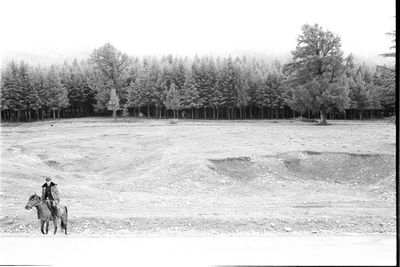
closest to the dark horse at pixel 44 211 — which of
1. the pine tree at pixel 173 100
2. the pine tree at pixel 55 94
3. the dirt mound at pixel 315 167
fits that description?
the dirt mound at pixel 315 167

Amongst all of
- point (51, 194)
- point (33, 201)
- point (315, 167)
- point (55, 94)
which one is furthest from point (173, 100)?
point (33, 201)

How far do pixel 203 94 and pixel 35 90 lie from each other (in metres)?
21.7

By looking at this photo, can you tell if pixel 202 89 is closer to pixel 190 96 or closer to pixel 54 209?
pixel 190 96

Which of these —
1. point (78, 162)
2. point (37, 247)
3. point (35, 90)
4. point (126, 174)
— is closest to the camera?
point (37, 247)

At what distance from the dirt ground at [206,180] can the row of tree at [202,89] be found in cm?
765

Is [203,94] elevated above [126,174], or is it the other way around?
[203,94]

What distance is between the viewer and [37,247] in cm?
990

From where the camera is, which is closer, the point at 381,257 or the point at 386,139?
the point at 381,257

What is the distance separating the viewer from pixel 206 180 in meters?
22.1

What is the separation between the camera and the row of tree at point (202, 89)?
4406 cm

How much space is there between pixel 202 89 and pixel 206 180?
4052cm

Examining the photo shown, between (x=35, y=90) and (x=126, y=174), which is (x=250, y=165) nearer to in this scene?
(x=126, y=174)

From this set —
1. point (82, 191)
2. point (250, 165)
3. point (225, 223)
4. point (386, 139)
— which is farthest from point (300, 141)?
point (225, 223)

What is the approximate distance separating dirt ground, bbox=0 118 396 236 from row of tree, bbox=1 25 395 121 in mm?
7649
